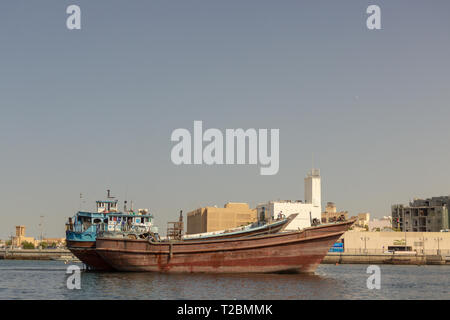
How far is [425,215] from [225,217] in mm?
61811

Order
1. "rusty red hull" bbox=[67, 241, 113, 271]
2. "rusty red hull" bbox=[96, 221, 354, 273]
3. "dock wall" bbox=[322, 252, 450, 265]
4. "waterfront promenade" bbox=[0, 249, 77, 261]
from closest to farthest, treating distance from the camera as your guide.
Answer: "rusty red hull" bbox=[96, 221, 354, 273] < "rusty red hull" bbox=[67, 241, 113, 271] < "dock wall" bbox=[322, 252, 450, 265] < "waterfront promenade" bbox=[0, 249, 77, 261]

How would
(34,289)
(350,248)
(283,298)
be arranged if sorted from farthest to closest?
(350,248)
(34,289)
(283,298)

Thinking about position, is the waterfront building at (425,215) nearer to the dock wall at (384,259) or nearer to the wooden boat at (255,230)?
the dock wall at (384,259)

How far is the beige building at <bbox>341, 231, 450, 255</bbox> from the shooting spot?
117562mm

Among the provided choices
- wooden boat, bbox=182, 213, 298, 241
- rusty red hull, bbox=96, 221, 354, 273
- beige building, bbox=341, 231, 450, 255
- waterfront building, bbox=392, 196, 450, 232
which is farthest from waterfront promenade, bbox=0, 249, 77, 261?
waterfront building, bbox=392, 196, 450, 232

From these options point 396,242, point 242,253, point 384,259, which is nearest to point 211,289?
point 242,253

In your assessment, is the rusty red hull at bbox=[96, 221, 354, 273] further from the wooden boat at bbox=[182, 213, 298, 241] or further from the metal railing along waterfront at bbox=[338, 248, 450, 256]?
the metal railing along waterfront at bbox=[338, 248, 450, 256]

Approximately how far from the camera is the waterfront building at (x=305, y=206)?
136m

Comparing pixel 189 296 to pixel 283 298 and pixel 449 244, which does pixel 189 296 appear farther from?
pixel 449 244

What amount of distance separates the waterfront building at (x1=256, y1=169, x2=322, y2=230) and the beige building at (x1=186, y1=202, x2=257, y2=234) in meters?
32.4

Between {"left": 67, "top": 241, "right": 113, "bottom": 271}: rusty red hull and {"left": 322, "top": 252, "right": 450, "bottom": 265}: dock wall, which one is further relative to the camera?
{"left": 322, "top": 252, "right": 450, "bottom": 265}: dock wall

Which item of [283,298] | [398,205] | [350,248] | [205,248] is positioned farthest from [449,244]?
[283,298]

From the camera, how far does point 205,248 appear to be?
47.3 meters

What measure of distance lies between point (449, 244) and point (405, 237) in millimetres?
10111
